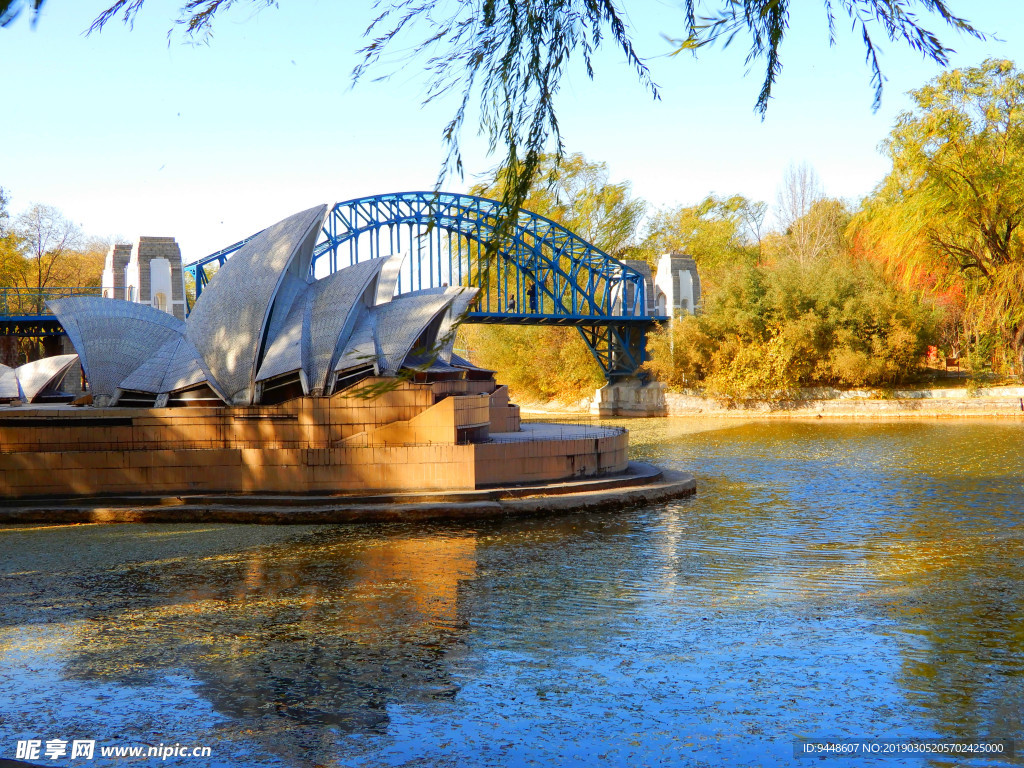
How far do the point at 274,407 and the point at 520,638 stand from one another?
8706mm

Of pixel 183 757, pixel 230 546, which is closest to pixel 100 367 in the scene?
pixel 230 546

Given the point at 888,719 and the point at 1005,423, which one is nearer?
the point at 888,719

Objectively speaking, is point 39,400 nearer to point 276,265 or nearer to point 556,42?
point 276,265

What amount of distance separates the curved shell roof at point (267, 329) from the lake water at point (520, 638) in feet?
12.7

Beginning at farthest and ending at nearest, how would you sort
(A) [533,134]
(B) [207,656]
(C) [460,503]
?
(C) [460,503], (B) [207,656], (A) [533,134]

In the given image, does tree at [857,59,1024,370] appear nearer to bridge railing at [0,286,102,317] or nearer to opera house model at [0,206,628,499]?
opera house model at [0,206,628,499]

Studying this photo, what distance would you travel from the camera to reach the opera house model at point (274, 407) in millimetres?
13656

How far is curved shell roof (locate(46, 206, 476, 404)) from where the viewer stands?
1543 centimetres

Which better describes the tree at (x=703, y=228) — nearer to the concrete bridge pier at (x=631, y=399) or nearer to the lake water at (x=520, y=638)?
the concrete bridge pier at (x=631, y=399)

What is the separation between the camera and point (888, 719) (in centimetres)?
525

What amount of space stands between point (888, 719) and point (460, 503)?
818cm

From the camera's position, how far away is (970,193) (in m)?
33.4

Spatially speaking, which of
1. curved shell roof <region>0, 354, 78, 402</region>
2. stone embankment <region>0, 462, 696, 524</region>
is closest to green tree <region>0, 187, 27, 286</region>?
curved shell roof <region>0, 354, 78, 402</region>

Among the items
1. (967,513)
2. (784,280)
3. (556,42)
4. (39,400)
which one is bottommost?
(967,513)
